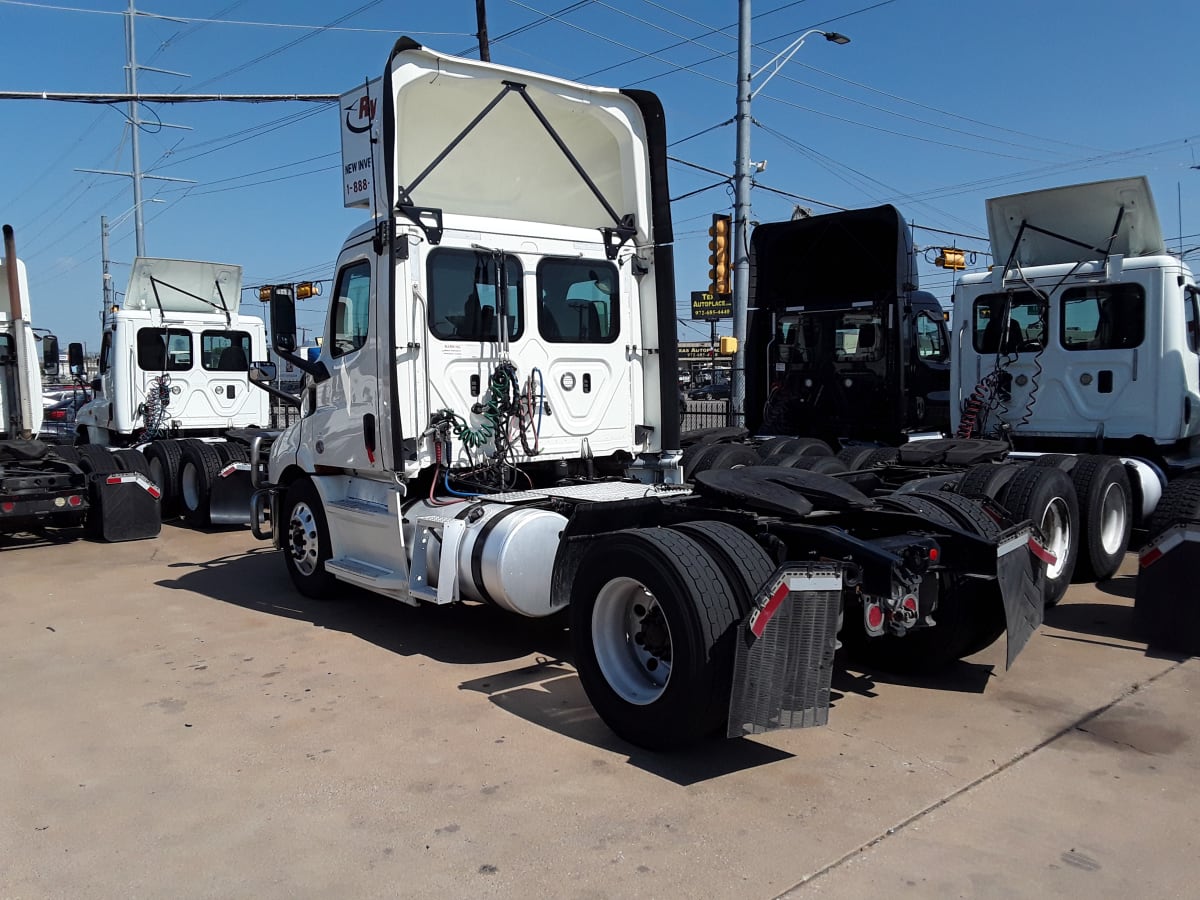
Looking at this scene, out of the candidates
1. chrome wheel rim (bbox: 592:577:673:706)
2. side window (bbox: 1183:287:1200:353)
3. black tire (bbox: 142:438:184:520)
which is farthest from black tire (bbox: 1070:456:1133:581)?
black tire (bbox: 142:438:184:520)

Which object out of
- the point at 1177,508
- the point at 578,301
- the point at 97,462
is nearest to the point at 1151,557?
the point at 1177,508

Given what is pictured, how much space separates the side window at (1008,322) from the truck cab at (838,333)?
1158 mm

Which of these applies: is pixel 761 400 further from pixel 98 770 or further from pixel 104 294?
pixel 104 294

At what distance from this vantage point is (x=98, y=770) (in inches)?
184

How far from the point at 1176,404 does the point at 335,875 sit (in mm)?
8407

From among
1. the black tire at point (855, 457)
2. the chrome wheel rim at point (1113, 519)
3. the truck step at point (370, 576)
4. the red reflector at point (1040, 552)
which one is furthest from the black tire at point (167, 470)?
the red reflector at point (1040, 552)

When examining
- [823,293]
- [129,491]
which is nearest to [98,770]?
[129,491]

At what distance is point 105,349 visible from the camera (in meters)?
14.1

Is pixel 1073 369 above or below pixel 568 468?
above

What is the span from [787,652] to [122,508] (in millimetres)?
9407

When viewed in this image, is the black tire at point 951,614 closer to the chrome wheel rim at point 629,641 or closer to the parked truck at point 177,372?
the chrome wheel rim at point 629,641

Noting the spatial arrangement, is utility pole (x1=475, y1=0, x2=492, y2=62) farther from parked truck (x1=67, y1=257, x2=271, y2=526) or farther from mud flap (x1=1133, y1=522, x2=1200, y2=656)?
mud flap (x1=1133, y1=522, x2=1200, y2=656)

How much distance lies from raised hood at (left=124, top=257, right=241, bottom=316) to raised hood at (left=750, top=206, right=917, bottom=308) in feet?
25.6

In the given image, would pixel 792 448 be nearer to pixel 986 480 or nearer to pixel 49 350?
pixel 986 480
